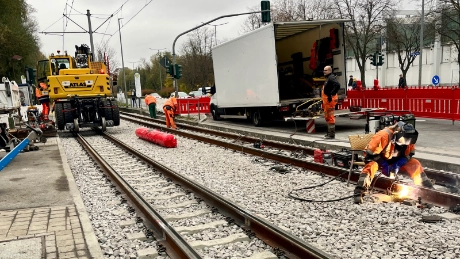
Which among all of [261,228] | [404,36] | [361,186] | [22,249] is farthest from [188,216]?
[404,36]

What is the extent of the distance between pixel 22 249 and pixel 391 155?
493cm

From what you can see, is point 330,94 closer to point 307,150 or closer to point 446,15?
point 307,150

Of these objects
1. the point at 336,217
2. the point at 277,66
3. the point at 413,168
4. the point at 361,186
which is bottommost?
the point at 336,217

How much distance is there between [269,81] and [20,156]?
790 cm

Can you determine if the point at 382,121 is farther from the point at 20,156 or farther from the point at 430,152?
the point at 20,156

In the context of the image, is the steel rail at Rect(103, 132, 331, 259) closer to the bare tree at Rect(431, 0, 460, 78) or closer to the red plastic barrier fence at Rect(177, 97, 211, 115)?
the red plastic barrier fence at Rect(177, 97, 211, 115)

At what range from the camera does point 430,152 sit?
27.6 ft

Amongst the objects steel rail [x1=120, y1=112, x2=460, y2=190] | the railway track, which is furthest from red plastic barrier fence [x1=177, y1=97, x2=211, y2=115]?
the railway track

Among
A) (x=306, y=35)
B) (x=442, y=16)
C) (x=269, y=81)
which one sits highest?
(x=442, y=16)

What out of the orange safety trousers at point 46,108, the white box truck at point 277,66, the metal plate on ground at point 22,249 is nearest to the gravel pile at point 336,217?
the metal plate on ground at point 22,249

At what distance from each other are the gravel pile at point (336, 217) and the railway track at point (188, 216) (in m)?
0.36

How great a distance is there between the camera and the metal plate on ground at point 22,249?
405cm

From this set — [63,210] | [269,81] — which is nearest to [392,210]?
[63,210]

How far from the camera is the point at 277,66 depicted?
13.1m
